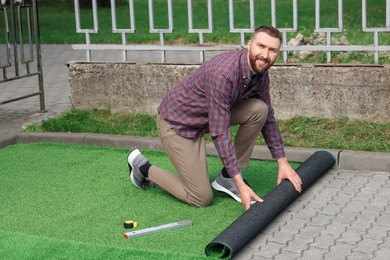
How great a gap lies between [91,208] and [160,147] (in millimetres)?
1784

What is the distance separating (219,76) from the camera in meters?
5.95

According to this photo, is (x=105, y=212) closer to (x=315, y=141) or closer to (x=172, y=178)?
(x=172, y=178)

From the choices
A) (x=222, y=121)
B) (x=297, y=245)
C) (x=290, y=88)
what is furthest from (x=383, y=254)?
(x=290, y=88)

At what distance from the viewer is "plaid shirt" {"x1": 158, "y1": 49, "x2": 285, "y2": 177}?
5.94 m

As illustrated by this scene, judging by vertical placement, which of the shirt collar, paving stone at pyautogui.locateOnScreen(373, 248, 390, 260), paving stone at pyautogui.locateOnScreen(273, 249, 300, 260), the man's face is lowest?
paving stone at pyautogui.locateOnScreen(373, 248, 390, 260)

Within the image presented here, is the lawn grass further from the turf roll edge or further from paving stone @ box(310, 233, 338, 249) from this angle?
paving stone @ box(310, 233, 338, 249)

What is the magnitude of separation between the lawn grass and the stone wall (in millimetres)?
93

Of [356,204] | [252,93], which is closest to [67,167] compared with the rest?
[252,93]

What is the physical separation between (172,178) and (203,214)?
50 cm

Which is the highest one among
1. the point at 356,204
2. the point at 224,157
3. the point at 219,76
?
the point at 219,76

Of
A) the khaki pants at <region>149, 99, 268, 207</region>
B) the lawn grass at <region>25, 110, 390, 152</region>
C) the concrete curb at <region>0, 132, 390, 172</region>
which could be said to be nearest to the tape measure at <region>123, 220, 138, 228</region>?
the khaki pants at <region>149, 99, 268, 207</region>

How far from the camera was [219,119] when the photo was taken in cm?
594

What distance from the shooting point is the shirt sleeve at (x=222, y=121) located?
5922 millimetres

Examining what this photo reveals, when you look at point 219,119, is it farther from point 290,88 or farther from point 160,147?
point 290,88
